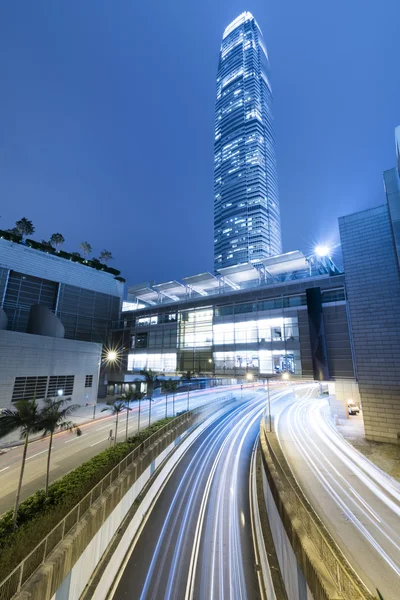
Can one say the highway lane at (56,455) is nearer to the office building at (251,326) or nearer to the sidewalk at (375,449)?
the office building at (251,326)

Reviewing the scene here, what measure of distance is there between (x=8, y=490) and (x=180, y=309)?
36.8m

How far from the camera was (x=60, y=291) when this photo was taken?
57281 mm

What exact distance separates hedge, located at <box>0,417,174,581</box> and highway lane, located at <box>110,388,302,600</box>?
170 inches

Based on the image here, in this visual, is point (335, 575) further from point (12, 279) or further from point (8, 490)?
point (12, 279)

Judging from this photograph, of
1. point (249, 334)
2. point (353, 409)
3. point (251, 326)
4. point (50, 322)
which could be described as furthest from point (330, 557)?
point (50, 322)

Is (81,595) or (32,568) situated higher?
(32,568)

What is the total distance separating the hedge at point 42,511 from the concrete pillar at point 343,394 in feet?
87.5

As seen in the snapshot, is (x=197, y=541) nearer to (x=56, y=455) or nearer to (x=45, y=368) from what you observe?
(x=56, y=455)

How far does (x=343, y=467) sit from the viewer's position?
20781mm

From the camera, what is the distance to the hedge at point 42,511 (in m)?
10.0

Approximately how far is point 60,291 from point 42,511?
4985 centimetres

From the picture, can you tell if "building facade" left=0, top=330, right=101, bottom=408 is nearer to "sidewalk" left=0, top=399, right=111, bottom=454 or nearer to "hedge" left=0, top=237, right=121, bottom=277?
"sidewalk" left=0, top=399, right=111, bottom=454

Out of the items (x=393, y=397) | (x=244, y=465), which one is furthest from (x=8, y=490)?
(x=393, y=397)

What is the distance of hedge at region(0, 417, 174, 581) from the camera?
32.8 feet
